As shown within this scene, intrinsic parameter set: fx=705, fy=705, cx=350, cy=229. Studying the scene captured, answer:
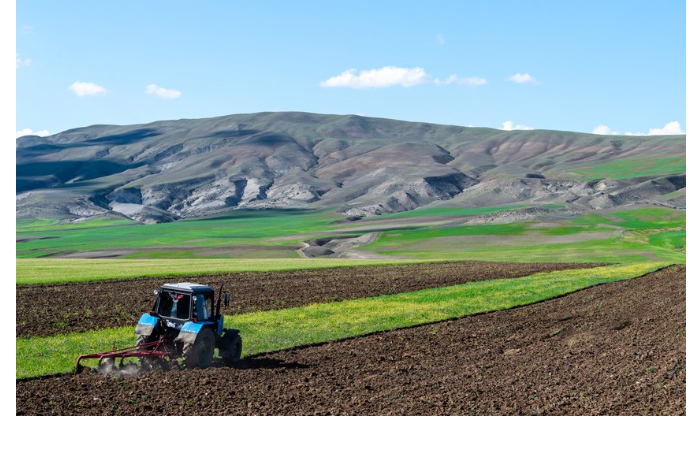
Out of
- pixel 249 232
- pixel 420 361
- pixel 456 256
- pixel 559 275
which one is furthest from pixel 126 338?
pixel 249 232

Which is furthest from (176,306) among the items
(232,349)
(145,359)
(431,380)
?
(431,380)

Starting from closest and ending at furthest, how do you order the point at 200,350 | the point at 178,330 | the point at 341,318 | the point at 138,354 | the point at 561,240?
A: 1. the point at 138,354
2. the point at 200,350
3. the point at 178,330
4. the point at 341,318
5. the point at 561,240

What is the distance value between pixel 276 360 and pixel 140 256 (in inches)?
3077

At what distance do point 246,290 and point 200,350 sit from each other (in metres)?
25.5

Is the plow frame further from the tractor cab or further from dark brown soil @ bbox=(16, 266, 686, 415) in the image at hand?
the tractor cab

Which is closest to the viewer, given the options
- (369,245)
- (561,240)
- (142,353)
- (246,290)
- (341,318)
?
(142,353)

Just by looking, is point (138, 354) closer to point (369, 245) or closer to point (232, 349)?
point (232, 349)

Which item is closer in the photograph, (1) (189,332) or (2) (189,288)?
(1) (189,332)

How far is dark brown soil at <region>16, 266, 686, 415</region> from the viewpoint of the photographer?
684 inches

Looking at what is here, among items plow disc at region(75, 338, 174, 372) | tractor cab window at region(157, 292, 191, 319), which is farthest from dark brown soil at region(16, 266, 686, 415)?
tractor cab window at region(157, 292, 191, 319)

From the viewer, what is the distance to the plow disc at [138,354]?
68.7ft

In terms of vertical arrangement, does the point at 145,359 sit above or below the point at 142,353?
below

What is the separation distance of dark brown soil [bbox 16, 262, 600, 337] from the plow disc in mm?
10155

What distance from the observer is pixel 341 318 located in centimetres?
3503
